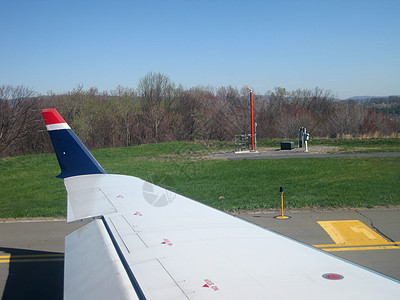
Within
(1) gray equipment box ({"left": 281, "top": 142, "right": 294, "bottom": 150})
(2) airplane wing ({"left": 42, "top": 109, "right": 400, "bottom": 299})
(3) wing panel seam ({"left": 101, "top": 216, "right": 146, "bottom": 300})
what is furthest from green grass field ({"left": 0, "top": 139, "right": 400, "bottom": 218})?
(3) wing panel seam ({"left": 101, "top": 216, "right": 146, "bottom": 300})

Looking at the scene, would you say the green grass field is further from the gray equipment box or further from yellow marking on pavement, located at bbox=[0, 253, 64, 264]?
the gray equipment box

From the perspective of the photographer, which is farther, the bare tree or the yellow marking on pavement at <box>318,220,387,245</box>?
the bare tree

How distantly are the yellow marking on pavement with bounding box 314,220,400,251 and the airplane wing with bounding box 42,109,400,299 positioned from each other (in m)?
4.13

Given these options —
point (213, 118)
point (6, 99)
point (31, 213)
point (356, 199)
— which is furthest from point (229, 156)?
point (6, 99)

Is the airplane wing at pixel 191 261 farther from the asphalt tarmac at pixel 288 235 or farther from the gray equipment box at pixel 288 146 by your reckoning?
the gray equipment box at pixel 288 146

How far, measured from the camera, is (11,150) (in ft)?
122

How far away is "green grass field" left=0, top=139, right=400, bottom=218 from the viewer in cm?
1216

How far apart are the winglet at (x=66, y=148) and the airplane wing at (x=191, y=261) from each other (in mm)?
1735

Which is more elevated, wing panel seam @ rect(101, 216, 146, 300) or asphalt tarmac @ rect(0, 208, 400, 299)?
wing panel seam @ rect(101, 216, 146, 300)

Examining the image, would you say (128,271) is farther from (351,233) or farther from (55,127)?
→ (351,233)

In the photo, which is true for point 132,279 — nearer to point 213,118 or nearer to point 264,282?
point 264,282

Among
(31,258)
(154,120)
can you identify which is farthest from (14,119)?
(31,258)

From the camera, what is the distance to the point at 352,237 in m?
8.77

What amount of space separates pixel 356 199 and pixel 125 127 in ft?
120
